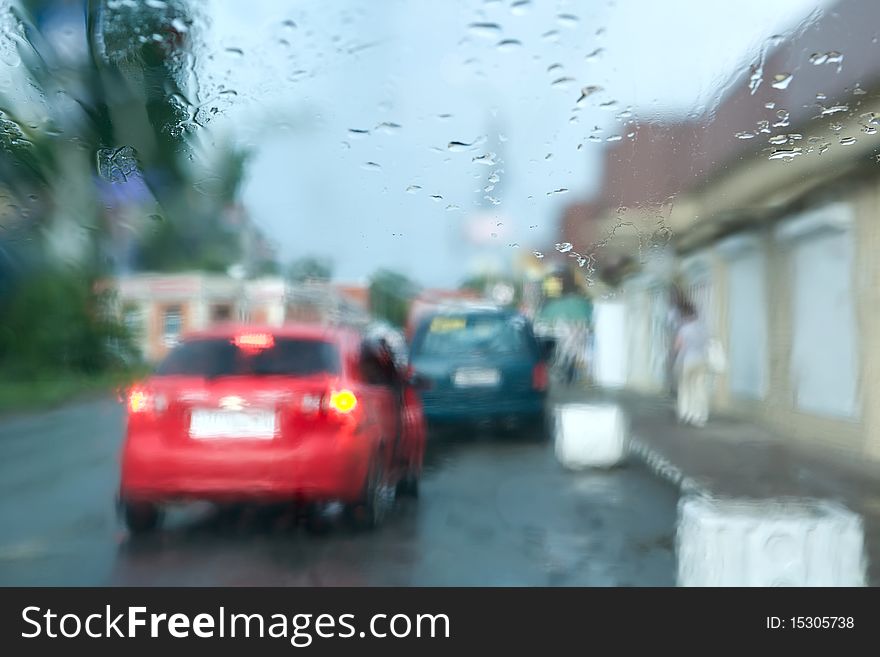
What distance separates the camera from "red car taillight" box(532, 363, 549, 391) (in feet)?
36.1

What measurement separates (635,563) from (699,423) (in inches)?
323

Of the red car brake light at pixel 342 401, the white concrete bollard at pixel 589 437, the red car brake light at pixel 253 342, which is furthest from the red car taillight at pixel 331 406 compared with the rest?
the white concrete bollard at pixel 589 437

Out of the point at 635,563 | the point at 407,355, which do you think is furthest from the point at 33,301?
the point at 635,563

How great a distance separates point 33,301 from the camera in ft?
31.5

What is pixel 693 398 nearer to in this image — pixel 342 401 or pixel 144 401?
pixel 342 401

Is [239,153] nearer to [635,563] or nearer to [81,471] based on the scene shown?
[635,563]

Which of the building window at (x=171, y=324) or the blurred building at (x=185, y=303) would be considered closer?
the blurred building at (x=185, y=303)

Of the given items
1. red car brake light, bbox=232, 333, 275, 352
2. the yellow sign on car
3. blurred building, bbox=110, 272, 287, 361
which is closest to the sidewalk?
the yellow sign on car

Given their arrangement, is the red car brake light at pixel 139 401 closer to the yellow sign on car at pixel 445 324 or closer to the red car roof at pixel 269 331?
the red car roof at pixel 269 331

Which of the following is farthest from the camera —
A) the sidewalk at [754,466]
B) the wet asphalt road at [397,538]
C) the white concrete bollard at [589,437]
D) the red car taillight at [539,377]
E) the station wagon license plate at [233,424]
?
the red car taillight at [539,377]

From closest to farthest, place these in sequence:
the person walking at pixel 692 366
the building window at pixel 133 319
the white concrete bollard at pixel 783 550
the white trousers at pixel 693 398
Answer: the white concrete bollard at pixel 783 550 < the building window at pixel 133 319 < the person walking at pixel 692 366 < the white trousers at pixel 693 398

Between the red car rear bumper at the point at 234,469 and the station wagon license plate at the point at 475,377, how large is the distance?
462 centimetres

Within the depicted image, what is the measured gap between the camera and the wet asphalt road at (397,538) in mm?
5469

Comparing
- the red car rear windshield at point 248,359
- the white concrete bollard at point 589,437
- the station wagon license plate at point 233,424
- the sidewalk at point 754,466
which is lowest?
the sidewalk at point 754,466
